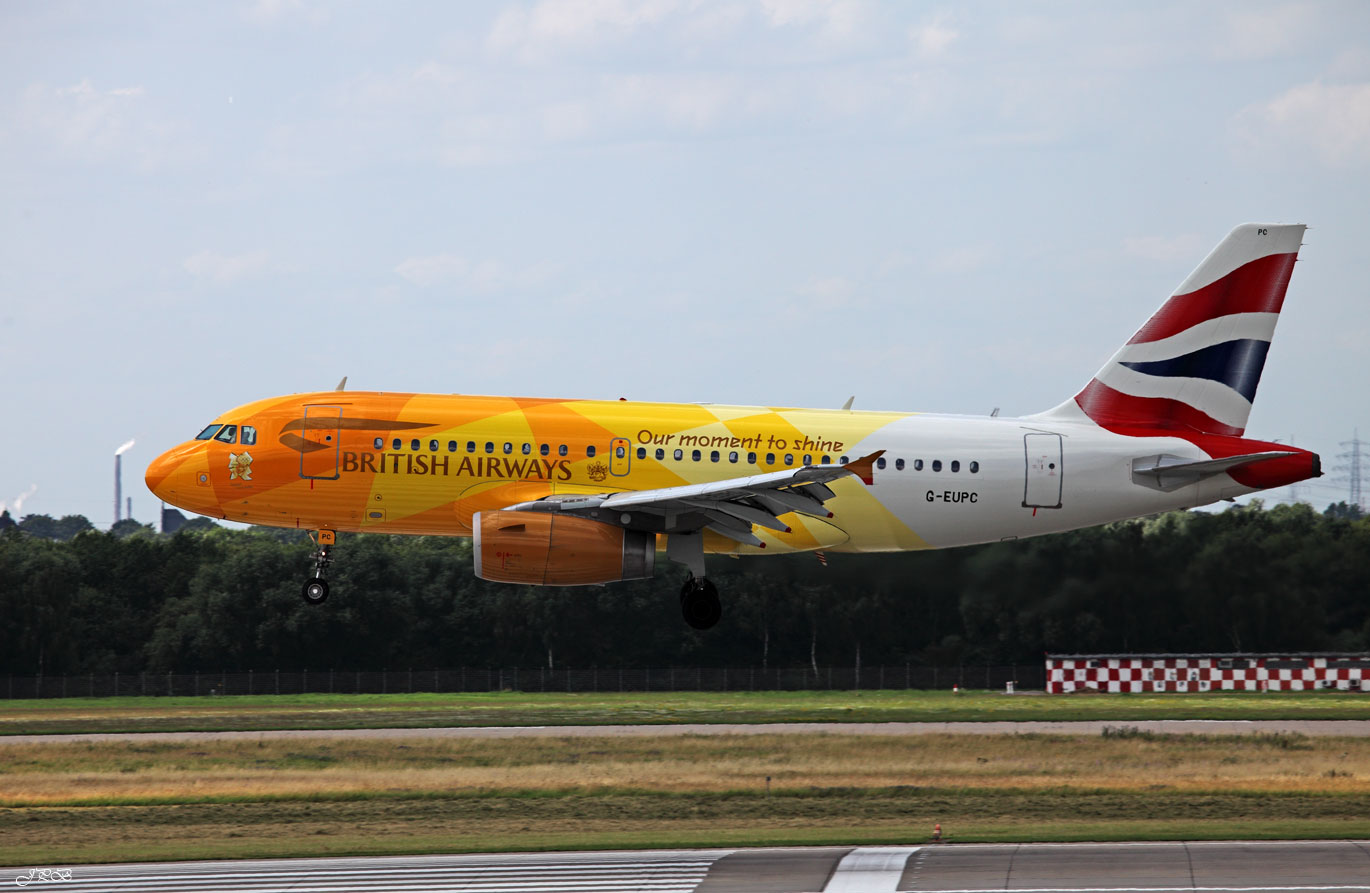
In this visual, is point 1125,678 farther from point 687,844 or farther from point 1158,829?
point 687,844

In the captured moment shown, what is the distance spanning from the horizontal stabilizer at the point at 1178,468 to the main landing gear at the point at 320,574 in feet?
60.2

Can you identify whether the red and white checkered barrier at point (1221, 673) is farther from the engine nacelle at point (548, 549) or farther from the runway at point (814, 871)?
the runway at point (814, 871)

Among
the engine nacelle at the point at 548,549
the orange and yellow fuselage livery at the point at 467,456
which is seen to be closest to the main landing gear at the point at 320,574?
the orange and yellow fuselage livery at the point at 467,456

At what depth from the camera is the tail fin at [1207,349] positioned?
128ft

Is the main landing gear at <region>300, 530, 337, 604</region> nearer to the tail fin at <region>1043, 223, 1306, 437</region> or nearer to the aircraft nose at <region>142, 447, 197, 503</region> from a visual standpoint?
the aircraft nose at <region>142, 447, 197, 503</region>

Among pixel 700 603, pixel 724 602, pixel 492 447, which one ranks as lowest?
pixel 724 602

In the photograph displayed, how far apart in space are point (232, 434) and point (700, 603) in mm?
11082

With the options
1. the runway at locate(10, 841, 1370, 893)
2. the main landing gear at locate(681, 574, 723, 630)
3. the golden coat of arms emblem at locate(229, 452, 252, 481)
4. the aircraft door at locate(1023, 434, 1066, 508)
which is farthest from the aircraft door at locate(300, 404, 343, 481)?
the aircraft door at locate(1023, 434, 1066, 508)

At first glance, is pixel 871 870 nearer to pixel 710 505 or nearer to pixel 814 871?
pixel 814 871

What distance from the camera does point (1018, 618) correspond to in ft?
180

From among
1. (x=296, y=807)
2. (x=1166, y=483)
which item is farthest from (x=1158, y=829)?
(x=296, y=807)

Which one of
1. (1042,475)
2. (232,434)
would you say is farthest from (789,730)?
(232,434)

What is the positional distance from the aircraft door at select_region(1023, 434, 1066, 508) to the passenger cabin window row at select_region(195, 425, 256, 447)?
1727cm

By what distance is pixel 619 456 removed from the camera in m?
35.8
